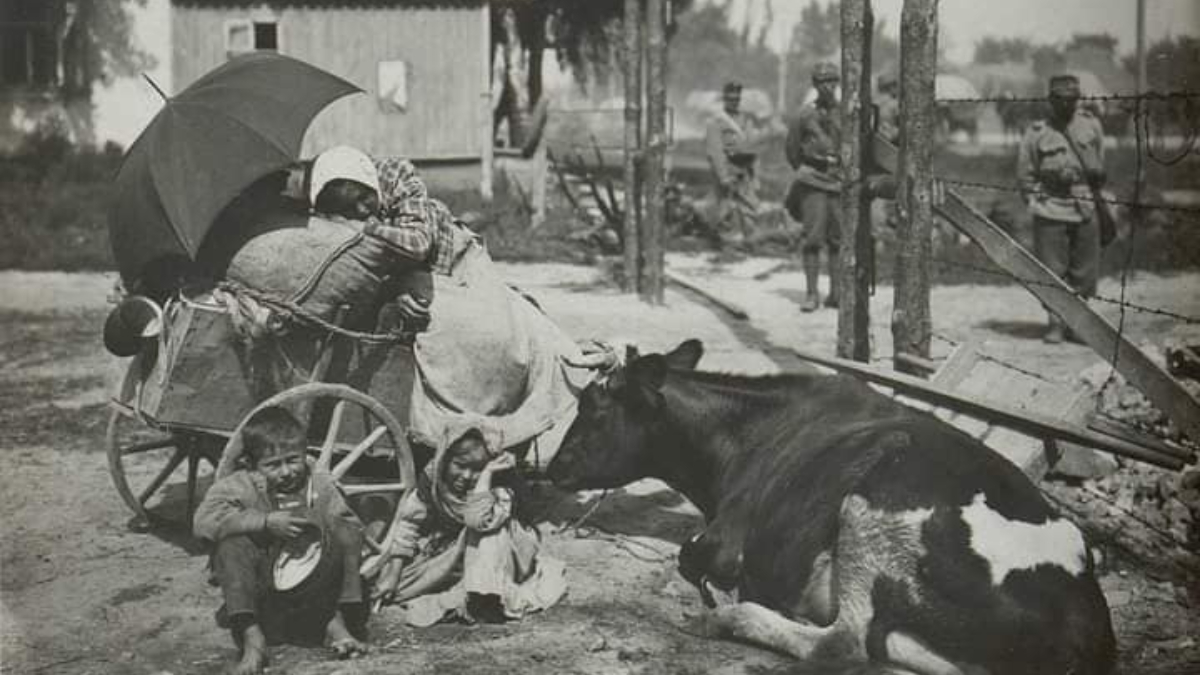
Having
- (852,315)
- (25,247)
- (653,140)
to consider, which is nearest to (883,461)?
(852,315)

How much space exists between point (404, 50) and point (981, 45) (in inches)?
2732

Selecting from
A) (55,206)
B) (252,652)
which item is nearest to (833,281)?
(252,652)

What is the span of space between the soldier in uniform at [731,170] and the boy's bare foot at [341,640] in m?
14.5

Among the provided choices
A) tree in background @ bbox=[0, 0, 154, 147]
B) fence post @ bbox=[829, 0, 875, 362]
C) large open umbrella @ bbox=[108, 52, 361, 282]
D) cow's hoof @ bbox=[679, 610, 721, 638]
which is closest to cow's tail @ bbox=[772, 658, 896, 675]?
cow's hoof @ bbox=[679, 610, 721, 638]

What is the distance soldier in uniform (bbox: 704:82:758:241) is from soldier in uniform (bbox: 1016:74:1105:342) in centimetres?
727

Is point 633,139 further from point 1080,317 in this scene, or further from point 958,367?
point 1080,317

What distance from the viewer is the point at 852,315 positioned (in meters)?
8.38

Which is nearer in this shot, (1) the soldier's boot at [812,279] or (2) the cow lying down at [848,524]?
(2) the cow lying down at [848,524]

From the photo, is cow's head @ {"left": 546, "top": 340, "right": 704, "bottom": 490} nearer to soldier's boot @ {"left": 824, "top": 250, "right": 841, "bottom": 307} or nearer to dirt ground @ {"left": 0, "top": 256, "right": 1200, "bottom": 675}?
dirt ground @ {"left": 0, "top": 256, "right": 1200, "bottom": 675}

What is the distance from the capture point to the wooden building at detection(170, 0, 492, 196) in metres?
20.8

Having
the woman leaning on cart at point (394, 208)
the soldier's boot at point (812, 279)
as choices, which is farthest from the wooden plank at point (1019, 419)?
the soldier's boot at point (812, 279)

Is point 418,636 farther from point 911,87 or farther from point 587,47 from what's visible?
point 587,47

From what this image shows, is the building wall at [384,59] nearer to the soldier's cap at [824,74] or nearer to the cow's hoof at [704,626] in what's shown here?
the soldier's cap at [824,74]

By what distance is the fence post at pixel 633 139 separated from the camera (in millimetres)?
14039
